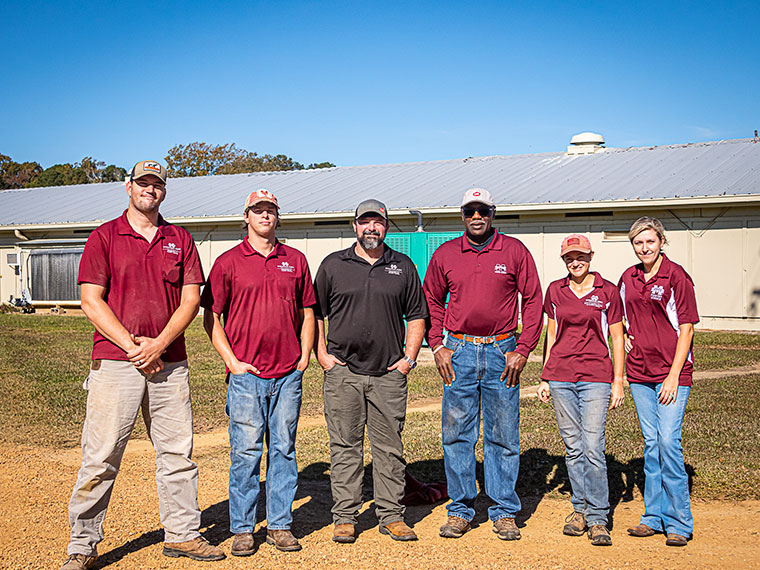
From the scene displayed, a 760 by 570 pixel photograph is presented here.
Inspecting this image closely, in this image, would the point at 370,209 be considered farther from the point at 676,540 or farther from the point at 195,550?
the point at 676,540

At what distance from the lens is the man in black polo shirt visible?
5574 mm

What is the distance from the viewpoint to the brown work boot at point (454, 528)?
5457mm

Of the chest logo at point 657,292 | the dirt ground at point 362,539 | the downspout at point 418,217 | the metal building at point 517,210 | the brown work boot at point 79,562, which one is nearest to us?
the brown work boot at point 79,562

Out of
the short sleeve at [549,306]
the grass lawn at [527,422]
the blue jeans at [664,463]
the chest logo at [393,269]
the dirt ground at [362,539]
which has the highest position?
the chest logo at [393,269]

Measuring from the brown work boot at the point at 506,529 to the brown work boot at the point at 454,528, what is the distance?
0.71 ft

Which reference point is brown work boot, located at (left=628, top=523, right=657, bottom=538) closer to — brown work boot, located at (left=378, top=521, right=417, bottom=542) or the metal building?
brown work boot, located at (left=378, top=521, right=417, bottom=542)

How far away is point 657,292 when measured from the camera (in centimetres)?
546

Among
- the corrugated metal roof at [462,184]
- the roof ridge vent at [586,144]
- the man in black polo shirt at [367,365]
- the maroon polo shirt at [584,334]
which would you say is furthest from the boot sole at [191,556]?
the roof ridge vent at [586,144]

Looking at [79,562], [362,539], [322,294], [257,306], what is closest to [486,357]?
[322,294]

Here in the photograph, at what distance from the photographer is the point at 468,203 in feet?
18.6

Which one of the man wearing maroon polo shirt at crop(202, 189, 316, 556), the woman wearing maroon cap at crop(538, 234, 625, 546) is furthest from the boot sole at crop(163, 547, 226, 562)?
the woman wearing maroon cap at crop(538, 234, 625, 546)

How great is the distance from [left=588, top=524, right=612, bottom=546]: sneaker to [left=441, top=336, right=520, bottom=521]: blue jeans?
0.54 meters

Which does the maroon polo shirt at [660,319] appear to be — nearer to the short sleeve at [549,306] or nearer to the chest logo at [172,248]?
the short sleeve at [549,306]

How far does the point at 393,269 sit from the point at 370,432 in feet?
4.00
